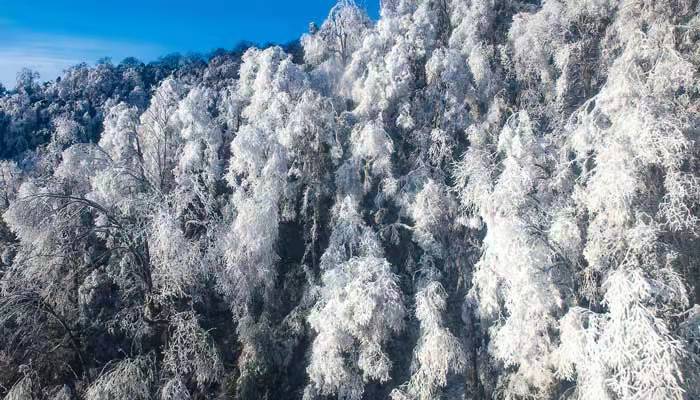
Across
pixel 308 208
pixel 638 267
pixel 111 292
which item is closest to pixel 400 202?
pixel 308 208

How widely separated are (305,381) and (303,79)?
7.95 m

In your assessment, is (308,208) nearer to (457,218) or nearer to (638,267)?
(457,218)

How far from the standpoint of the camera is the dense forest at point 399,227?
635 centimetres

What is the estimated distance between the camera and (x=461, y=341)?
31.6 feet

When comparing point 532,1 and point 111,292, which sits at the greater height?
point 532,1

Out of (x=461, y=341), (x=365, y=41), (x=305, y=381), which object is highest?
(x=365, y=41)

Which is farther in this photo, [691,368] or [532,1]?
[532,1]

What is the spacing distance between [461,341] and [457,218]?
102 inches

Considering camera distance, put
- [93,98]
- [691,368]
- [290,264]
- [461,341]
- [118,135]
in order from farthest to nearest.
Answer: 1. [93,98]
2. [118,135]
3. [290,264]
4. [461,341]
5. [691,368]

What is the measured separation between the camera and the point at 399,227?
1151 cm

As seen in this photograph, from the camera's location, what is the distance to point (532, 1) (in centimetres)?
1497

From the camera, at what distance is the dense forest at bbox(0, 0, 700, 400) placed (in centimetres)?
635

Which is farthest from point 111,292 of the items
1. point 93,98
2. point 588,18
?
point 93,98

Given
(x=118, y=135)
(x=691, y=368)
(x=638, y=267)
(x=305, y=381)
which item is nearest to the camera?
(x=691, y=368)
